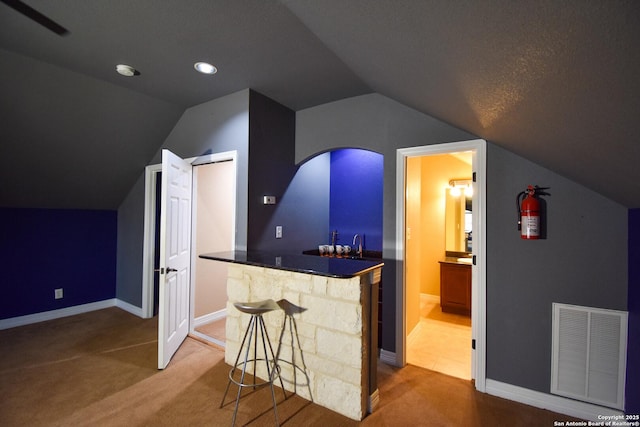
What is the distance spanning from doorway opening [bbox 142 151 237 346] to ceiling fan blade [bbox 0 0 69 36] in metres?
1.63

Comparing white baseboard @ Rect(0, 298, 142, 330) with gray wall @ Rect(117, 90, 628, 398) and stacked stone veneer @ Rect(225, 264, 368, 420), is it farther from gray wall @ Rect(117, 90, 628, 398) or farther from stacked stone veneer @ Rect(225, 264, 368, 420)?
stacked stone veneer @ Rect(225, 264, 368, 420)

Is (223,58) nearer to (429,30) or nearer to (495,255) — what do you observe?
(429,30)

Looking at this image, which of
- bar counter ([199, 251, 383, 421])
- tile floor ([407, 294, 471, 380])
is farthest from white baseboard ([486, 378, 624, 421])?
bar counter ([199, 251, 383, 421])

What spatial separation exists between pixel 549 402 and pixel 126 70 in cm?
447

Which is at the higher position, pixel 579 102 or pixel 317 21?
pixel 317 21

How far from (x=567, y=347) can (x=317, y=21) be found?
2869mm

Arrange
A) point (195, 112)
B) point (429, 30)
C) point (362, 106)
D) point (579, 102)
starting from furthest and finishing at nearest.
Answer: point (195, 112)
point (362, 106)
point (429, 30)
point (579, 102)

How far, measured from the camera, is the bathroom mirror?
15.2 feet

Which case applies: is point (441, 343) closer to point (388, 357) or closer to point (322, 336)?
point (388, 357)

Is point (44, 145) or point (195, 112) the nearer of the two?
point (44, 145)

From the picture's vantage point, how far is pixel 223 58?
2.38 metres

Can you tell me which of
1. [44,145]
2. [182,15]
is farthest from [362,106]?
[44,145]

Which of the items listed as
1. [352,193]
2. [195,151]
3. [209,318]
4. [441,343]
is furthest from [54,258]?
[441,343]

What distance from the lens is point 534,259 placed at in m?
2.25
